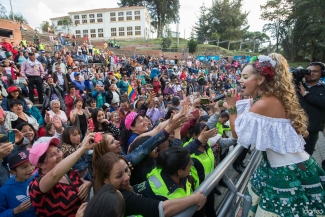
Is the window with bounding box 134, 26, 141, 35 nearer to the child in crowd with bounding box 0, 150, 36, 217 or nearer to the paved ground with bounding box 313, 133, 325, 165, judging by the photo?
the paved ground with bounding box 313, 133, 325, 165

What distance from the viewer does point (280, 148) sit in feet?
5.66

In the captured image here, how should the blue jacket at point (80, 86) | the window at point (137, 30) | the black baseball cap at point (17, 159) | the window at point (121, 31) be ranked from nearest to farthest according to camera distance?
1. the black baseball cap at point (17, 159)
2. the blue jacket at point (80, 86)
3. the window at point (137, 30)
4. the window at point (121, 31)

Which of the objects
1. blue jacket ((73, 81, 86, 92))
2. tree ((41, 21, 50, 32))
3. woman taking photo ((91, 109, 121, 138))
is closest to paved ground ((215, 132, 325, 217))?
woman taking photo ((91, 109, 121, 138))

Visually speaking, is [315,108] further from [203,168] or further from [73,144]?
[73,144]

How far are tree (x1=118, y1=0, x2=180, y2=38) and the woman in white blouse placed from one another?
56146 mm

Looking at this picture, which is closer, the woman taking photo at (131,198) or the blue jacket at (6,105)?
the woman taking photo at (131,198)

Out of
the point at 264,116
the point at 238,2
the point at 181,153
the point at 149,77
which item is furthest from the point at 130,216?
the point at 238,2

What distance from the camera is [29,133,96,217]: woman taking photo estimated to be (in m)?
1.72

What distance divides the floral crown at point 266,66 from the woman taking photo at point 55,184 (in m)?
1.53

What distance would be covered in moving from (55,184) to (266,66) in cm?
195

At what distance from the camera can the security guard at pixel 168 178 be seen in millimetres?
1834

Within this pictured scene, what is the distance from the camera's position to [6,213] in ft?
6.57

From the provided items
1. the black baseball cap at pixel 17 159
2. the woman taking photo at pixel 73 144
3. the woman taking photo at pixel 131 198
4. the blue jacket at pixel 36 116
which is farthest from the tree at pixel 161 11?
the woman taking photo at pixel 131 198

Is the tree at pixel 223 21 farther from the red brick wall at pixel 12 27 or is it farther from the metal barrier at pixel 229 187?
the metal barrier at pixel 229 187
